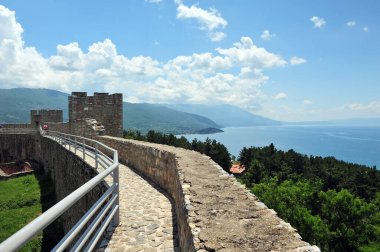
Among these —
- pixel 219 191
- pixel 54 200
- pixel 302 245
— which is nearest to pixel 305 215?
pixel 54 200

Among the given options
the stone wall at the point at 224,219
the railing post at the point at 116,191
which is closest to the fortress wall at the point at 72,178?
the railing post at the point at 116,191

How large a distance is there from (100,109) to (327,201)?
2001cm

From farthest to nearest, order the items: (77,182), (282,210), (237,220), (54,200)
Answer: (282,210) < (54,200) < (77,182) < (237,220)

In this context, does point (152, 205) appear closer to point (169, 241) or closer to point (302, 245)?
point (169, 241)

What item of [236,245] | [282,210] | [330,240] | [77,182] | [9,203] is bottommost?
[330,240]

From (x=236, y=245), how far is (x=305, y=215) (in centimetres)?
2397

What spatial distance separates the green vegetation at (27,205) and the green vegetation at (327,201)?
17336 mm

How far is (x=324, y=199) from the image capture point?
28.6 m

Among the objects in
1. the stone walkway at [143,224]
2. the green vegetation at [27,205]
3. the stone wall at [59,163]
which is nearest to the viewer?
the stone walkway at [143,224]

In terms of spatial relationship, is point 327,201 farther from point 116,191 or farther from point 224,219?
point 224,219

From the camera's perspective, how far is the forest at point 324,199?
25172 millimetres

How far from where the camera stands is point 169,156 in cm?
968

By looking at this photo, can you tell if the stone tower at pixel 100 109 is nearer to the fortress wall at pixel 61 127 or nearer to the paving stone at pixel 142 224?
the fortress wall at pixel 61 127

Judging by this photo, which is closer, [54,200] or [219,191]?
[219,191]
